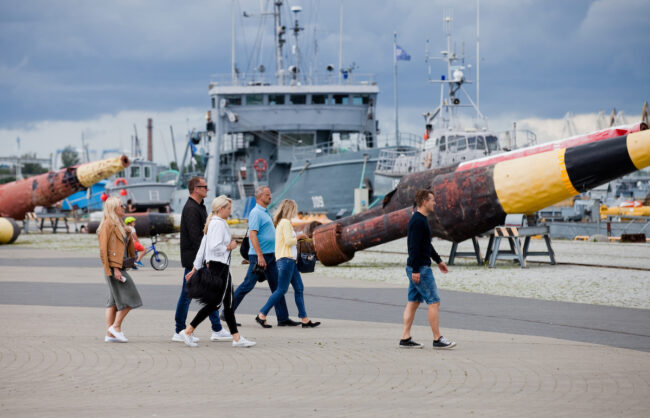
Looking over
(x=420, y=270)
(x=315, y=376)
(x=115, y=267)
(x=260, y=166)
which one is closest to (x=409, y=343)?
(x=420, y=270)

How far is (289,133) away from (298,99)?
6.19 ft

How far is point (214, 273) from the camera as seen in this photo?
8492 millimetres

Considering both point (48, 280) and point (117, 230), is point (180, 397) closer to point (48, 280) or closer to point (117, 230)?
point (117, 230)

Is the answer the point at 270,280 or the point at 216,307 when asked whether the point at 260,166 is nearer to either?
the point at 270,280

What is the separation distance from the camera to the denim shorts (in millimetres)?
8305

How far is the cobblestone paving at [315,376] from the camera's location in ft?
18.8

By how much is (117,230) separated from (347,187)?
29907 mm

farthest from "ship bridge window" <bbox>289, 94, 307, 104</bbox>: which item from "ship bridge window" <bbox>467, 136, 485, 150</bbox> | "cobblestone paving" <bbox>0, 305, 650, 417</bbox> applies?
"cobblestone paving" <bbox>0, 305, 650, 417</bbox>

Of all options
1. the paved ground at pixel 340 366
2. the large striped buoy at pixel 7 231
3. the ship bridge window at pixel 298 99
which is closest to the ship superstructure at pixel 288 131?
the ship bridge window at pixel 298 99

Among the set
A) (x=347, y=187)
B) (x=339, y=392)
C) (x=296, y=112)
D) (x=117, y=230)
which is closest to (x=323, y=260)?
(x=117, y=230)

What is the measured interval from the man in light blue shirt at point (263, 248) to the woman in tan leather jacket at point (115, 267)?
153cm

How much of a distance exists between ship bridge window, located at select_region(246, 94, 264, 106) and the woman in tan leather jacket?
33.7 metres

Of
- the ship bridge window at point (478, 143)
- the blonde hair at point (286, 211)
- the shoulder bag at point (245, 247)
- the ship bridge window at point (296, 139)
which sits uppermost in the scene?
the ship bridge window at point (296, 139)

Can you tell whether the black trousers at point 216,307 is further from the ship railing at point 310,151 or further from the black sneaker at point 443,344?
the ship railing at point 310,151
